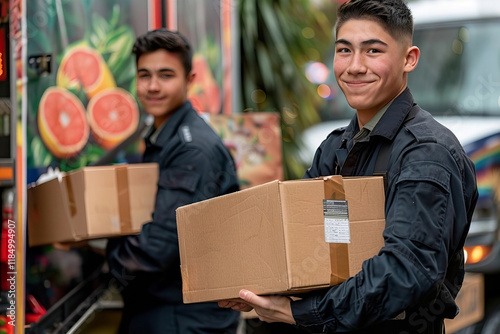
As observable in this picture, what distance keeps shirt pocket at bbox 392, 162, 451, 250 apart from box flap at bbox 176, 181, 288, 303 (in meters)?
0.34

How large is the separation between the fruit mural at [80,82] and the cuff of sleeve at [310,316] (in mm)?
1583

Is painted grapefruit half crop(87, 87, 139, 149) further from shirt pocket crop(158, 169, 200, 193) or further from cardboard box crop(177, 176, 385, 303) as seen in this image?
cardboard box crop(177, 176, 385, 303)

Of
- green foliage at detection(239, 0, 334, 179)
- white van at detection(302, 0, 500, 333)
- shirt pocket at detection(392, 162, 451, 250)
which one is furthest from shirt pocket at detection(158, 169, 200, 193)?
white van at detection(302, 0, 500, 333)

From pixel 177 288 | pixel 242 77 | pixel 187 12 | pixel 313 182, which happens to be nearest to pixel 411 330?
pixel 313 182

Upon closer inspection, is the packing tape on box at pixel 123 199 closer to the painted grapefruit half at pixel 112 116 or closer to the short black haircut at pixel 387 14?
the painted grapefruit half at pixel 112 116

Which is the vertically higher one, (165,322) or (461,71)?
(461,71)

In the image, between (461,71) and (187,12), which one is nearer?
(187,12)

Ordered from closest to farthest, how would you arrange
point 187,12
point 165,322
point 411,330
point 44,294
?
point 411,330 → point 165,322 → point 44,294 → point 187,12

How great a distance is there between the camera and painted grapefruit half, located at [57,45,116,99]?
3.58 metres

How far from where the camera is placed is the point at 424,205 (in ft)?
6.40

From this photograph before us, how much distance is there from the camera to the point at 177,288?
3043 millimetres

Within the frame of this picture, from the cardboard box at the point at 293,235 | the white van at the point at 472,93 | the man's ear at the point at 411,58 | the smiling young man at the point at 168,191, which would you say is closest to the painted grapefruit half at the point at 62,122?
the smiling young man at the point at 168,191

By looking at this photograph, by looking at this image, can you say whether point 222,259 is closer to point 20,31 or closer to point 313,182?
point 313,182

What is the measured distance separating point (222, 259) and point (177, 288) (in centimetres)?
82
